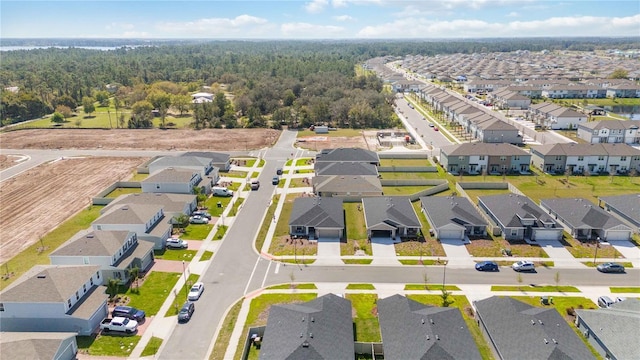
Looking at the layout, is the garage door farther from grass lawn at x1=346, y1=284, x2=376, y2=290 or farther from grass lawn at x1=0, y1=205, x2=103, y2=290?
grass lawn at x1=0, y1=205, x2=103, y2=290

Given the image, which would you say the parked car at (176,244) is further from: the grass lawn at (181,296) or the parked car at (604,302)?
the parked car at (604,302)

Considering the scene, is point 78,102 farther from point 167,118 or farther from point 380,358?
point 380,358

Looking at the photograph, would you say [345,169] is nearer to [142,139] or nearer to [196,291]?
[196,291]

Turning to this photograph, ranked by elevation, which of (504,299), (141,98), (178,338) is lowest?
(178,338)

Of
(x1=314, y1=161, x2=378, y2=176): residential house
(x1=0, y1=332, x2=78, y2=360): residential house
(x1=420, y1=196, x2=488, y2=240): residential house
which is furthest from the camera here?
(x1=314, y1=161, x2=378, y2=176): residential house

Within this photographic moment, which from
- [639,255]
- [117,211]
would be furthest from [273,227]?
[639,255]

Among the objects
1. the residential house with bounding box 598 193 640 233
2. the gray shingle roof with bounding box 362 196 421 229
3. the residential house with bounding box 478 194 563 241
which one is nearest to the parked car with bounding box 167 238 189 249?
the gray shingle roof with bounding box 362 196 421 229

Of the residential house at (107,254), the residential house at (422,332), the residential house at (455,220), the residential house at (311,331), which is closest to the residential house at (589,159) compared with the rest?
the residential house at (455,220)

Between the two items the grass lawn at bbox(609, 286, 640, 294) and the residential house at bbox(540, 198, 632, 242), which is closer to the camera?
the grass lawn at bbox(609, 286, 640, 294)
